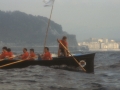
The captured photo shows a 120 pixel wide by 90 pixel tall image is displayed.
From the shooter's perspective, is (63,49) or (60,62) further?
(63,49)

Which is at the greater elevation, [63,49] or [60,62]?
[63,49]

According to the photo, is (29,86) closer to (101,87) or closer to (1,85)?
(1,85)

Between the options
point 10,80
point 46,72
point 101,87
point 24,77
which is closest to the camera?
point 101,87

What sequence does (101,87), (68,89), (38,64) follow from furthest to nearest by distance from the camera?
(38,64) → (101,87) → (68,89)

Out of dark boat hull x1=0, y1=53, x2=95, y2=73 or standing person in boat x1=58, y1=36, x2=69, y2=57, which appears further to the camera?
standing person in boat x1=58, y1=36, x2=69, y2=57

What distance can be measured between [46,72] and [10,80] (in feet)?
12.3

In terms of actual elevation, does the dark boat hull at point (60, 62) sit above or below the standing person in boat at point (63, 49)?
below

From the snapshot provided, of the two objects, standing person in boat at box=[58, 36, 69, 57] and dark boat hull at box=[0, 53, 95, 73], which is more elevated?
standing person in boat at box=[58, 36, 69, 57]

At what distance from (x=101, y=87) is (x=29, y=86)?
325 cm

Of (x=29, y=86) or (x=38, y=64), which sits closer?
(x=29, y=86)

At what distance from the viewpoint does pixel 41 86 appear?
548 inches

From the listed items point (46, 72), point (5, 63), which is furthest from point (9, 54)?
point (46, 72)

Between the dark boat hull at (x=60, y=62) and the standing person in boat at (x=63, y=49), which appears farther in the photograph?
the standing person in boat at (x=63, y=49)

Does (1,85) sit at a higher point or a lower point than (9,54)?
lower
